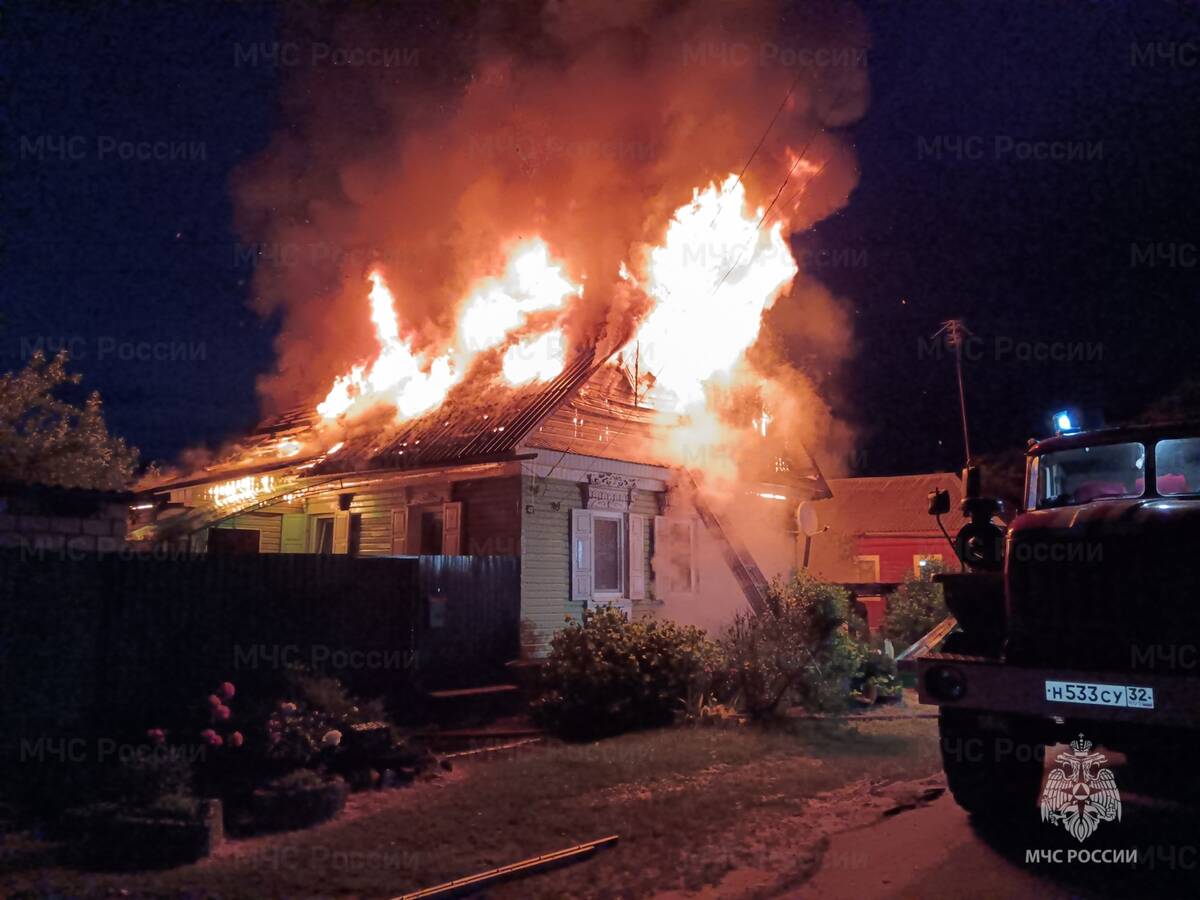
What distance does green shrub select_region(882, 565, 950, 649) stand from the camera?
→ 17938 millimetres

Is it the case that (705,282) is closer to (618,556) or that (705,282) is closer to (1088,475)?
(618,556)

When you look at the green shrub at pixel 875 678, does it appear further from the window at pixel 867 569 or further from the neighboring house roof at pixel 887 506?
the window at pixel 867 569

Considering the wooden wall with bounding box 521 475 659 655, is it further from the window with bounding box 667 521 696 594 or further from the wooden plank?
the wooden plank

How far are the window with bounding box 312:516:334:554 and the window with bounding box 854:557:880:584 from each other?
1067 inches

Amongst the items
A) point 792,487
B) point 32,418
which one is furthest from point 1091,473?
point 32,418

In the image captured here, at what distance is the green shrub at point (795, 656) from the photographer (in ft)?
37.4

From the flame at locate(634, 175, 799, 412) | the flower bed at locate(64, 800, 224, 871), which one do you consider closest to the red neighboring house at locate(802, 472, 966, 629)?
the flame at locate(634, 175, 799, 412)

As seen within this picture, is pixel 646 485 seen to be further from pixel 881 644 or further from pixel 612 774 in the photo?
pixel 612 774

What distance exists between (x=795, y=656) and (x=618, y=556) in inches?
161

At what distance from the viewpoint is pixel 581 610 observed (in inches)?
547

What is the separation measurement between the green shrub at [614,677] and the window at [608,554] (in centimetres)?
282

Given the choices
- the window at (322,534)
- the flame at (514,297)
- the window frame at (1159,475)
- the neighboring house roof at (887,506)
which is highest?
Result: the flame at (514,297)

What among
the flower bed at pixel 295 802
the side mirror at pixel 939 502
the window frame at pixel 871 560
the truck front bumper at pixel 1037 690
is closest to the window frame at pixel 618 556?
the side mirror at pixel 939 502

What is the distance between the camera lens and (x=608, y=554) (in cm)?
1459
